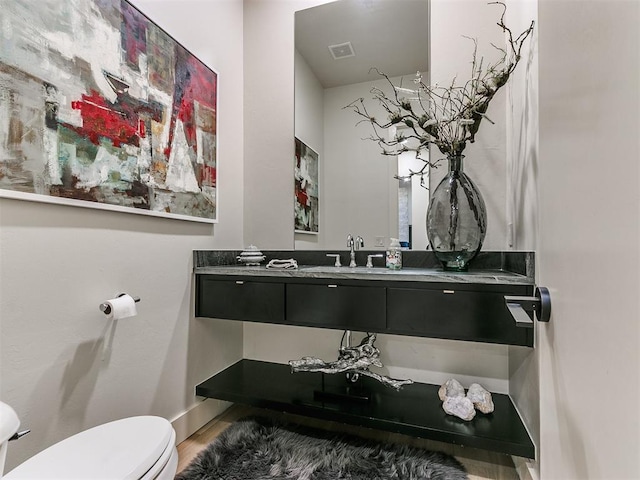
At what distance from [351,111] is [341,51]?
40 centimetres

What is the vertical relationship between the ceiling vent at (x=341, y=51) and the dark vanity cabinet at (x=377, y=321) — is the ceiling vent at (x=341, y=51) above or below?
above

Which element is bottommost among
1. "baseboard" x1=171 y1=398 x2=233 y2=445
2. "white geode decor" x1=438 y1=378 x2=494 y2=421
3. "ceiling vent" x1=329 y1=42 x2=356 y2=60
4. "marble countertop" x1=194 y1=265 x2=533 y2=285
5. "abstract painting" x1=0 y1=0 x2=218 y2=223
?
"baseboard" x1=171 y1=398 x2=233 y2=445

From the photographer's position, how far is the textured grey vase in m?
1.58

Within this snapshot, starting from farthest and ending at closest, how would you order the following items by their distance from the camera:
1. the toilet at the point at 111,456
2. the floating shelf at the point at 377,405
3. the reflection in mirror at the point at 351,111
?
the reflection in mirror at the point at 351,111
the floating shelf at the point at 377,405
the toilet at the point at 111,456

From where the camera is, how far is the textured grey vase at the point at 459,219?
1.58 meters

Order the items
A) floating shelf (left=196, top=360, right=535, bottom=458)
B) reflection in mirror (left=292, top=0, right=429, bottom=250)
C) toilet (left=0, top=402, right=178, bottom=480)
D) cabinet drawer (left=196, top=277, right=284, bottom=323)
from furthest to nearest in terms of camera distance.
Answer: reflection in mirror (left=292, top=0, right=429, bottom=250) → cabinet drawer (left=196, top=277, right=284, bottom=323) → floating shelf (left=196, top=360, right=535, bottom=458) → toilet (left=0, top=402, right=178, bottom=480)

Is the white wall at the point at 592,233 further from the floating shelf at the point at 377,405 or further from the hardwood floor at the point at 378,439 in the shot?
the hardwood floor at the point at 378,439

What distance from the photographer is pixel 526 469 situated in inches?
56.3

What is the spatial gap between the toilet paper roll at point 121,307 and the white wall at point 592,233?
1.43 m

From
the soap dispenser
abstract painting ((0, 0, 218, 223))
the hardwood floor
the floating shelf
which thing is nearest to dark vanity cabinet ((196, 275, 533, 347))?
the soap dispenser

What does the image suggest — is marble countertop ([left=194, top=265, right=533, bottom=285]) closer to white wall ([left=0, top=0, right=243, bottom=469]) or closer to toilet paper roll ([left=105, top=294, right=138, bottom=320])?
white wall ([left=0, top=0, right=243, bottom=469])

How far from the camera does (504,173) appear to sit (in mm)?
1770

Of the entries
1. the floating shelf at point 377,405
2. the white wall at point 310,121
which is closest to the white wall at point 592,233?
the floating shelf at point 377,405

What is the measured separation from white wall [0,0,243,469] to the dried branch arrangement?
41.0 inches
